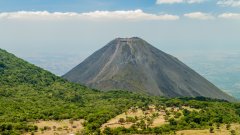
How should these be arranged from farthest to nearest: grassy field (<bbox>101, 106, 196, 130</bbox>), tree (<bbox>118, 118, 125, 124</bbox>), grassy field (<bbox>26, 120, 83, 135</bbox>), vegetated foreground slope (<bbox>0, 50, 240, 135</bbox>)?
tree (<bbox>118, 118, 125, 124</bbox>) < grassy field (<bbox>101, 106, 196, 130</bbox>) < vegetated foreground slope (<bbox>0, 50, 240, 135</bbox>) < grassy field (<bbox>26, 120, 83, 135</bbox>)

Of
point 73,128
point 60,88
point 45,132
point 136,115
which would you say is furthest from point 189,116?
point 60,88

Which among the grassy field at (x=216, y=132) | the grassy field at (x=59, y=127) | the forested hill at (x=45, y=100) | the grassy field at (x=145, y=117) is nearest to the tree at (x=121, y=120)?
the grassy field at (x=145, y=117)

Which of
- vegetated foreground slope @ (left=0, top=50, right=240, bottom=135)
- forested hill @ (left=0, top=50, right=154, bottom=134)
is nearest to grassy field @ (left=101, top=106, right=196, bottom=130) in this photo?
vegetated foreground slope @ (left=0, top=50, right=240, bottom=135)

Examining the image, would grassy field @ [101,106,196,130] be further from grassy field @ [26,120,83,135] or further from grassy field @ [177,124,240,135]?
grassy field @ [177,124,240,135]

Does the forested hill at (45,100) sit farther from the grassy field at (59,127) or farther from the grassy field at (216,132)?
the grassy field at (216,132)

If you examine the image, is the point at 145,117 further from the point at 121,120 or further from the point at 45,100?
the point at 45,100

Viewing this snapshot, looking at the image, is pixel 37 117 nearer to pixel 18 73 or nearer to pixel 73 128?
pixel 73 128

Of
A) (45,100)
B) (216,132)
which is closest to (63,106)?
(45,100)

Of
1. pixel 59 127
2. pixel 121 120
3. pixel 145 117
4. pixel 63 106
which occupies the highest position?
pixel 63 106
